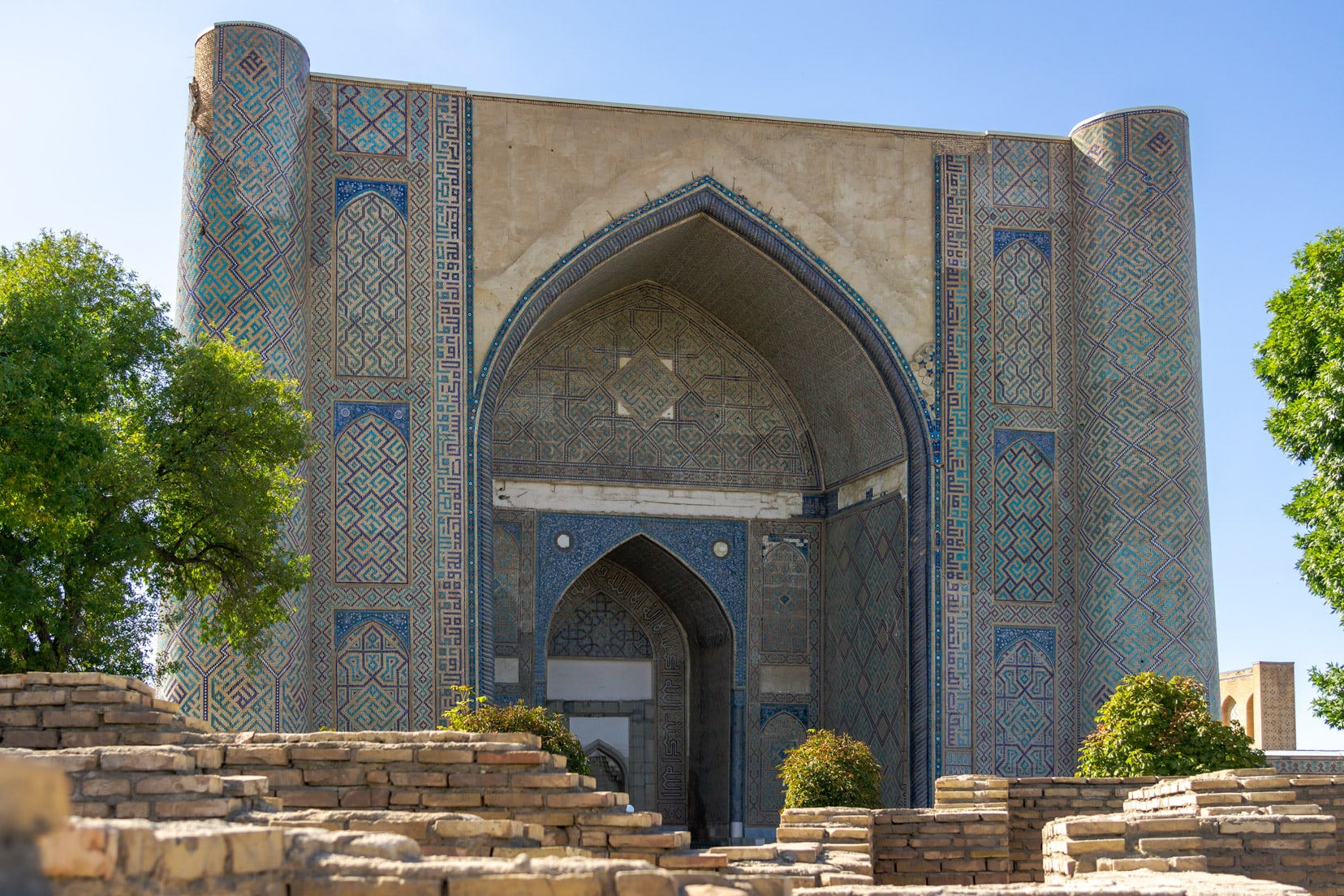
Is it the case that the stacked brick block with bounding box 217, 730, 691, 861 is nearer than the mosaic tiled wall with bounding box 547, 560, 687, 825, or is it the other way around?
the stacked brick block with bounding box 217, 730, 691, 861

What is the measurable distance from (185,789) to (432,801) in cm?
149

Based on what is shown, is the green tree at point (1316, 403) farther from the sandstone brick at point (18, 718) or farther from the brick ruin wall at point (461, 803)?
the sandstone brick at point (18, 718)

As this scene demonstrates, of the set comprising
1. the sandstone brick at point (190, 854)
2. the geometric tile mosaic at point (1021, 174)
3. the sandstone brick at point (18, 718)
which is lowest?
the sandstone brick at point (190, 854)

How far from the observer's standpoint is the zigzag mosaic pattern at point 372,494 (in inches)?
478

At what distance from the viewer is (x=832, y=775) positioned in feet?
34.0

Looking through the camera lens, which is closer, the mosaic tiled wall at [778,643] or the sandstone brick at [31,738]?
the sandstone brick at [31,738]

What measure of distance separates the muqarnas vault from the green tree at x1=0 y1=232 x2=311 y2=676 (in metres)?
1.57

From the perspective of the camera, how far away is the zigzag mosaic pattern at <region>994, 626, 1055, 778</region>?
12891 mm

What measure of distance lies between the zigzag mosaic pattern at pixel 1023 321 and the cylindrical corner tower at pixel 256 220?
5.74 m

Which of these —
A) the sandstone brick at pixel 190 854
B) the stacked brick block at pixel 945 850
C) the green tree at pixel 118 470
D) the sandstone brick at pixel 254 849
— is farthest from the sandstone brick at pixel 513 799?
the green tree at pixel 118 470

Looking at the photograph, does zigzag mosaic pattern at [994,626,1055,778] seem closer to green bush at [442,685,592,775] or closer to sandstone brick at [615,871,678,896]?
green bush at [442,685,592,775]

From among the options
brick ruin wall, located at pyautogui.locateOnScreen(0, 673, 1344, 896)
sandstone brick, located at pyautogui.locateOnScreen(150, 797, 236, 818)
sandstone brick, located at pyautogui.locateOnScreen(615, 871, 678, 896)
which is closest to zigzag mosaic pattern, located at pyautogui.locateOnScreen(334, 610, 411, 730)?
brick ruin wall, located at pyautogui.locateOnScreen(0, 673, 1344, 896)

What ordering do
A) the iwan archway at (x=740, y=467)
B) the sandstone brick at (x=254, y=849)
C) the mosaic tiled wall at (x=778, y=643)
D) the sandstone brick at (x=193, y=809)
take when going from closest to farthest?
the sandstone brick at (x=254, y=849), the sandstone brick at (x=193, y=809), the iwan archway at (x=740, y=467), the mosaic tiled wall at (x=778, y=643)

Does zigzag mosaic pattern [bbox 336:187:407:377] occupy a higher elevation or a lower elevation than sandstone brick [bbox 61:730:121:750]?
higher
